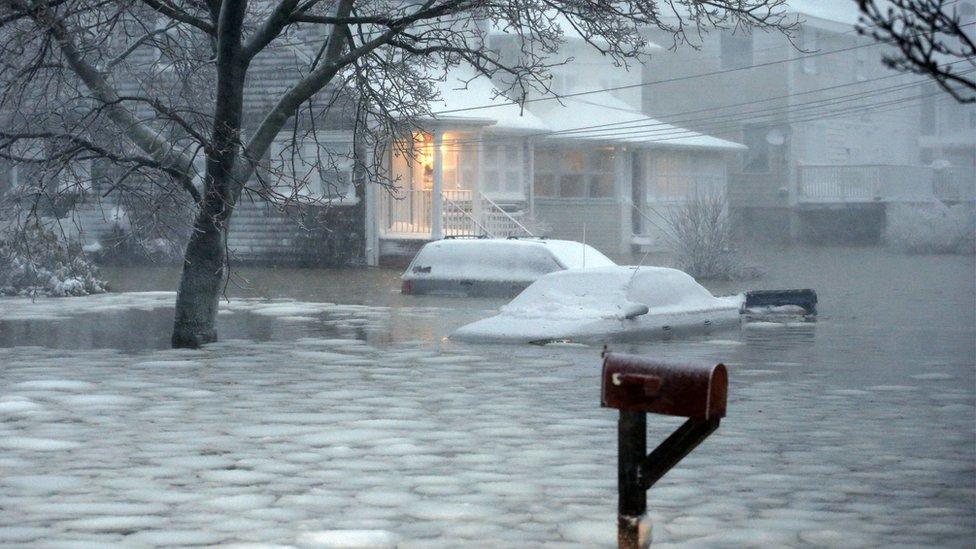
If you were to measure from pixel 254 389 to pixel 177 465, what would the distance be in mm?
4069

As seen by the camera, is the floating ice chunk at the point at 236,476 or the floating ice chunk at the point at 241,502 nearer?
the floating ice chunk at the point at 241,502

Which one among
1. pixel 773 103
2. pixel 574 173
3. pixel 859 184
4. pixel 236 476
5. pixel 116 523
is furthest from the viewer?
pixel 773 103

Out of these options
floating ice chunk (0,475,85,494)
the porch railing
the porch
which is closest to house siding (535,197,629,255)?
the porch railing

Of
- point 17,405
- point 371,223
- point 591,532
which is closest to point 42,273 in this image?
point 371,223

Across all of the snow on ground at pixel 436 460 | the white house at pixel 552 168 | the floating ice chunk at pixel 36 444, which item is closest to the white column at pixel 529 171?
the white house at pixel 552 168

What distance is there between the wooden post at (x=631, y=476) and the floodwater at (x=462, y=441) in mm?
974

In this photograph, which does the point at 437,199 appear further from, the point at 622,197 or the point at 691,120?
the point at 691,120

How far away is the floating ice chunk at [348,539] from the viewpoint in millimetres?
6617

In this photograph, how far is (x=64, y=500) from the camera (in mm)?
7629

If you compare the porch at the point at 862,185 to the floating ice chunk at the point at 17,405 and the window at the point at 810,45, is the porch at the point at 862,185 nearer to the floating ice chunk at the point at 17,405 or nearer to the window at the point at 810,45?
the window at the point at 810,45

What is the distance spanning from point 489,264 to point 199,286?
32.4 ft

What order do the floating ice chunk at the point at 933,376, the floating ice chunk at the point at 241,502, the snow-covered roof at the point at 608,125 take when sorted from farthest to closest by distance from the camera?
the snow-covered roof at the point at 608,125, the floating ice chunk at the point at 933,376, the floating ice chunk at the point at 241,502

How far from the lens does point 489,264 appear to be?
2588 centimetres

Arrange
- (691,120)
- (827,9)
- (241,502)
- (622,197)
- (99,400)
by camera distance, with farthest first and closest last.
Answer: (827,9)
(691,120)
(622,197)
(99,400)
(241,502)
